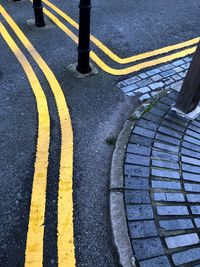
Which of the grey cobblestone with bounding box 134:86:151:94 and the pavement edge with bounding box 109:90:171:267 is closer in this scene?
the pavement edge with bounding box 109:90:171:267

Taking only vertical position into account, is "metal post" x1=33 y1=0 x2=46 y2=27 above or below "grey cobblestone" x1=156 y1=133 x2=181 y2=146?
above

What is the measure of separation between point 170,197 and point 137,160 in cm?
59

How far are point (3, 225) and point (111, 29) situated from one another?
4.61 meters

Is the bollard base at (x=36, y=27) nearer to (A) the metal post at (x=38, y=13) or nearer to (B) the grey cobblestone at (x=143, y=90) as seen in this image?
(A) the metal post at (x=38, y=13)

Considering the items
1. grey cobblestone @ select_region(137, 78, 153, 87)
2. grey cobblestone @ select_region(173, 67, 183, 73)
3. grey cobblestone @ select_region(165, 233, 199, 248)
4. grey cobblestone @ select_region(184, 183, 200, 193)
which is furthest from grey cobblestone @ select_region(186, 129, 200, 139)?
grey cobblestone @ select_region(173, 67, 183, 73)

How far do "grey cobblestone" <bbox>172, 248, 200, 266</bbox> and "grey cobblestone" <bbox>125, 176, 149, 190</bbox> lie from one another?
736 millimetres

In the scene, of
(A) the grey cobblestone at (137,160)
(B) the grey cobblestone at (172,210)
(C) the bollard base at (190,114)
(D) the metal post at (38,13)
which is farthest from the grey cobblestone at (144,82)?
(D) the metal post at (38,13)

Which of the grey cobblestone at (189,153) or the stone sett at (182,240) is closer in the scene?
the stone sett at (182,240)

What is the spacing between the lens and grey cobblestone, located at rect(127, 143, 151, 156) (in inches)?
143

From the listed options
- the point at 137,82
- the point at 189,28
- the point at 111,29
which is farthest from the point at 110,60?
the point at 189,28

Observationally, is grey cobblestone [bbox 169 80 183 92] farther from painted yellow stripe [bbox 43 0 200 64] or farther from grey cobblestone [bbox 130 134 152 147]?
grey cobblestone [bbox 130 134 152 147]

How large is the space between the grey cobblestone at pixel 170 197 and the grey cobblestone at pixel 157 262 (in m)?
0.61

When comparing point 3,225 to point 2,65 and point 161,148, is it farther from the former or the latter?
point 2,65

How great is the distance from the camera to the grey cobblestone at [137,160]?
3.51m
